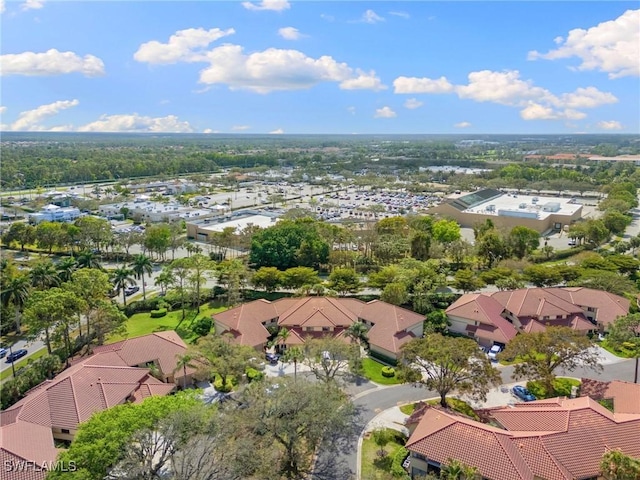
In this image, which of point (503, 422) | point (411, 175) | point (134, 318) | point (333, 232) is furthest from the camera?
point (411, 175)

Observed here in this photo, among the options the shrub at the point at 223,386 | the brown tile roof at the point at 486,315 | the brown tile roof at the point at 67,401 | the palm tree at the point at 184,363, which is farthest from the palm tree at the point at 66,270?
the brown tile roof at the point at 486,315

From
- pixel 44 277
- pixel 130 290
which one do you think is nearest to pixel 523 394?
pixel 44 277

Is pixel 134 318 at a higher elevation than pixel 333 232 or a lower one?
lower

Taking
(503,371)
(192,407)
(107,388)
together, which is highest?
(192,407)

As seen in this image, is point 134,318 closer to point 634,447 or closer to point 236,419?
point 236,419

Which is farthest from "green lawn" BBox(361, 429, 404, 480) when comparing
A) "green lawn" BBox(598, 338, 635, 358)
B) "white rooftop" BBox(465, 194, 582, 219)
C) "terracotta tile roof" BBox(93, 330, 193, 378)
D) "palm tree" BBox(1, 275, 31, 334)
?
"white rooftop" BBox(465, 194, 582, 219)

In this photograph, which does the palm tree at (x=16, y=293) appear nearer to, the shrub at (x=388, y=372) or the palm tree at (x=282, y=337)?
the palm tree at (x=282, y=337)

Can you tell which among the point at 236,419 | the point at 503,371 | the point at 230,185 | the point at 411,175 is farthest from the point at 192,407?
the point at 411,175
